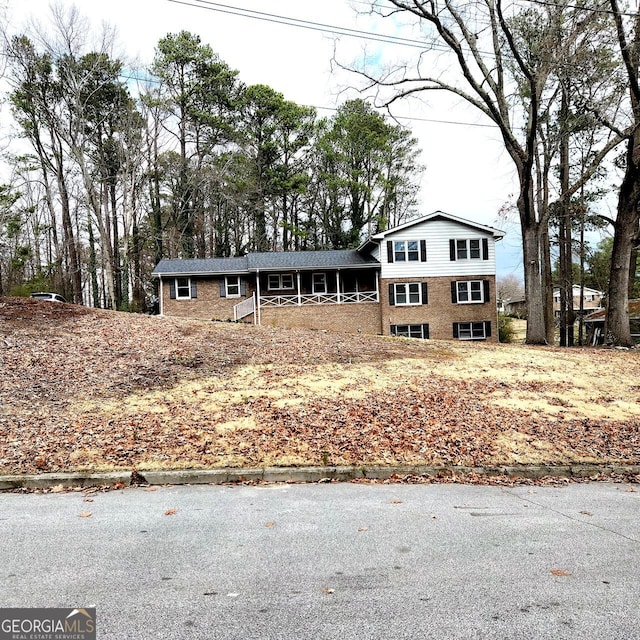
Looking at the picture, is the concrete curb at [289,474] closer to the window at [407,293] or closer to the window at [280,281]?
the window at [407,293]

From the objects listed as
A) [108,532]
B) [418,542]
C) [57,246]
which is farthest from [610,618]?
[57,246]

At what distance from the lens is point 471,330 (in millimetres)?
26984

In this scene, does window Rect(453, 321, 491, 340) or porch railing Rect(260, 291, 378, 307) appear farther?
porch railing Rect(260, 291, 378, 307)

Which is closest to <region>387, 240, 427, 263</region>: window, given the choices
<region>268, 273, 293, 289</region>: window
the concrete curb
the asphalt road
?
<region>268, 273, 293, 289</region>: window

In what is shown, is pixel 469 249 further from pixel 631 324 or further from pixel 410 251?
pixel 631 324

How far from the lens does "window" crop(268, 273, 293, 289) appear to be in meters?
28.7

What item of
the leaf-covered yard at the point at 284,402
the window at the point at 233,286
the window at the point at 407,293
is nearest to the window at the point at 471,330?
the window at the point at 407,293

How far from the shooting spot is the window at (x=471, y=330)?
26859 millimetres

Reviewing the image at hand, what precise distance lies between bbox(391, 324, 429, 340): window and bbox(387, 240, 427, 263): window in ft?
11.4

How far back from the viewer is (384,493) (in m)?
5.77

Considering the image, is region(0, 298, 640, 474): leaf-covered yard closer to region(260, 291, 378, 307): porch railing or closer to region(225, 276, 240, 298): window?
region(260, 291, 378, 307): porch railing

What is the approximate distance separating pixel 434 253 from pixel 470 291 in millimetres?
2823

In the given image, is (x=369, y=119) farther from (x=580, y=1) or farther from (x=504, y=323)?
(x=580, y=1)

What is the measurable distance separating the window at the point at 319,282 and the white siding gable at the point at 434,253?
150 inches
